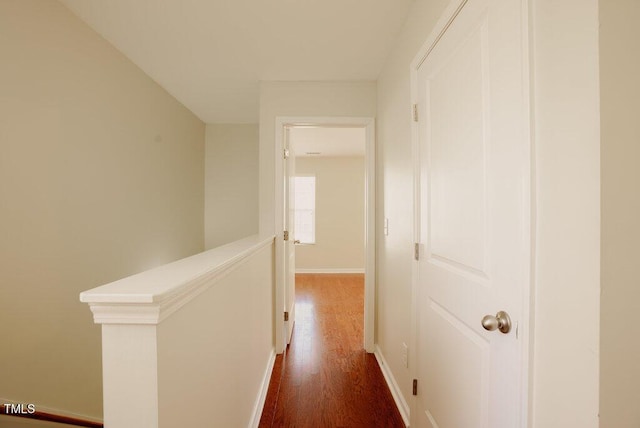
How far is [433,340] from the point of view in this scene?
1.39 meters

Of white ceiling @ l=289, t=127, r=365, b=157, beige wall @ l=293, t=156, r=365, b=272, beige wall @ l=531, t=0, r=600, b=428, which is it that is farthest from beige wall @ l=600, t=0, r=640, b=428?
beige wall @ l=293, t=156, r=365, b=272

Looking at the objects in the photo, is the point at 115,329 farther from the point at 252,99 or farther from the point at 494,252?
the point at 252,99

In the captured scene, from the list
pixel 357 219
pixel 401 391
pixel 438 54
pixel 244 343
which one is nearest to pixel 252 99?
pixel 438 54

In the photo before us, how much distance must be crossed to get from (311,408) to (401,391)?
58cm

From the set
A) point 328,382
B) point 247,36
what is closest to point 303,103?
point 247,36

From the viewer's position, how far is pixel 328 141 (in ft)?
16.1

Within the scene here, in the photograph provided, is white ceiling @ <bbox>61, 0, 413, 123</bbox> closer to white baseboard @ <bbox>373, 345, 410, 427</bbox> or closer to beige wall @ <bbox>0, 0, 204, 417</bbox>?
beige wall @ <bbox>0, 0, 204, 417</bbox>

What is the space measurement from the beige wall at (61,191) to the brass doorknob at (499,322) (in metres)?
2.15

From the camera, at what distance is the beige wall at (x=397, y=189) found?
1.69 metres

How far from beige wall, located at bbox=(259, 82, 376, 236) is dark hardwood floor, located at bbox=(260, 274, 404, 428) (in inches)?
44.8

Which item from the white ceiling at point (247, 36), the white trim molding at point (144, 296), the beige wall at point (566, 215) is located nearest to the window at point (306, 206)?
the white ceiling at point (247, 36)

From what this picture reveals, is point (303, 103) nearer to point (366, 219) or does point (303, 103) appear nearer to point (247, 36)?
point (247, 36)

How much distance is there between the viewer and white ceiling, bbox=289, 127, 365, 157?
4367 mm

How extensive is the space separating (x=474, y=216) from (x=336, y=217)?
5163 mm
